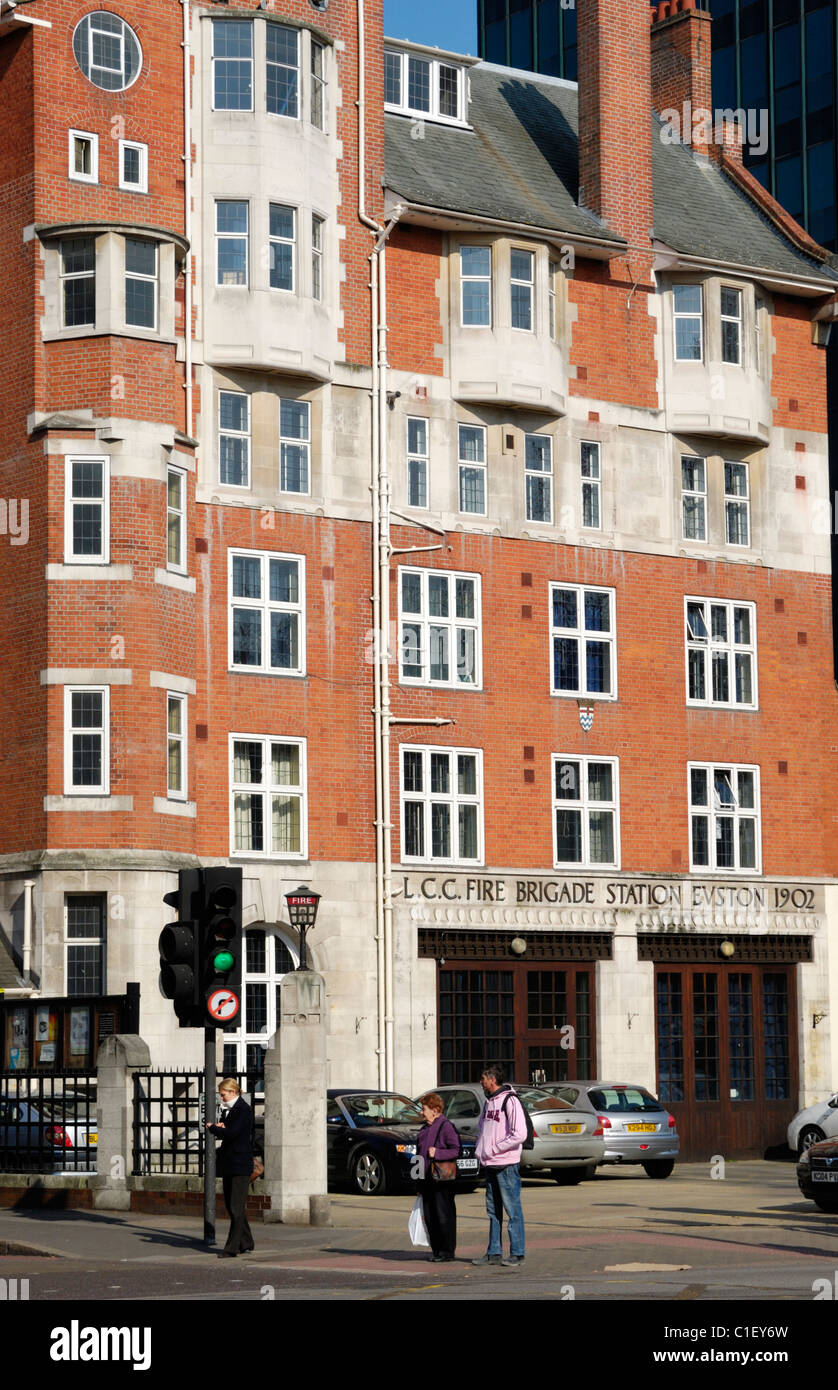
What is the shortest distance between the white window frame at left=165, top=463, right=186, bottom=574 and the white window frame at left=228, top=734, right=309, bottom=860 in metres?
3.20

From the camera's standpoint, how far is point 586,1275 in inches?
756

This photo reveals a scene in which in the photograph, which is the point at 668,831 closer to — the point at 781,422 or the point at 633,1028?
the point at 633,1028

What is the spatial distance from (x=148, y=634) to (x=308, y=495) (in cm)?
502

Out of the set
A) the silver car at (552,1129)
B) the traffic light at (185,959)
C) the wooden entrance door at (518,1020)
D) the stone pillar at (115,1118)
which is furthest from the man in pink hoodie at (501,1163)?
the wooden entrance door at (518,1020)

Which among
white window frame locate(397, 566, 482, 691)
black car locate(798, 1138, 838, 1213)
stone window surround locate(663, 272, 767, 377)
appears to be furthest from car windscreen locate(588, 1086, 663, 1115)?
stone window surround locate(663, 272, 767, 377)

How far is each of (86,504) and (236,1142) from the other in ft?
59.1

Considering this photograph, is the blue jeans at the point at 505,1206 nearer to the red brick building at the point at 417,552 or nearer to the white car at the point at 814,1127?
the red brick building at the point at 417,552

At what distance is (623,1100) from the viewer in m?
35.8

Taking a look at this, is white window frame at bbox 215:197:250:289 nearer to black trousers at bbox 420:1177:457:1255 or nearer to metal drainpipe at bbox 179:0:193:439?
metal drainpipe at bbox 179:0:193:439

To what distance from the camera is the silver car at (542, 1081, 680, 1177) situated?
35.2 m

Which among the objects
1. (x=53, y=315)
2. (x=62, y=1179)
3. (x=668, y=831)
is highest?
(x=53, y=315)
